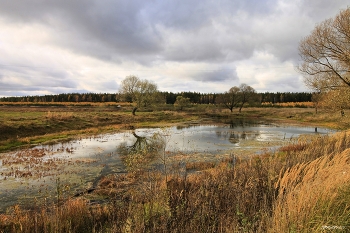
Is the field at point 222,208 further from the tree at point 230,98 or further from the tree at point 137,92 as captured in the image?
the tree at point 230,98

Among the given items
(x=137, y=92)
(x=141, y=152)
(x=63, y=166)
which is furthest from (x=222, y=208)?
(x=137, y=92)

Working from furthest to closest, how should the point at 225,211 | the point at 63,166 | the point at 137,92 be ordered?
1. the point at 137,92
2. the point at 63,166
3. the point at 225,211

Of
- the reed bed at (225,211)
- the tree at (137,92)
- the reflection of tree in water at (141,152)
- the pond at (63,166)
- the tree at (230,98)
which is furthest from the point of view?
the tree at (230,98)

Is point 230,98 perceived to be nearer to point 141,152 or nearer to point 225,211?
point 141,152

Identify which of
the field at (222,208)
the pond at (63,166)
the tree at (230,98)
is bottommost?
the pond at (63,166)

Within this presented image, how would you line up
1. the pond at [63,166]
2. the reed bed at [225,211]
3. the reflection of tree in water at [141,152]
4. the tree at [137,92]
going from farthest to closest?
the tree at [137,92]
the reflection of tree in water at [141,152]
the pond at [63,166]
the reed bed at [225,211]

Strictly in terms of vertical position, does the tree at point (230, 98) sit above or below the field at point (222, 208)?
above

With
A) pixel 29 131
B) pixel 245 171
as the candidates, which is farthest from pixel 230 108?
pixel 245 171

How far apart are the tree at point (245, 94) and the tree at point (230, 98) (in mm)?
1600

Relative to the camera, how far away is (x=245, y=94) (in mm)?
80500

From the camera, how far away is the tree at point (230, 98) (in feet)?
264

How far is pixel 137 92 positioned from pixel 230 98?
3748cm

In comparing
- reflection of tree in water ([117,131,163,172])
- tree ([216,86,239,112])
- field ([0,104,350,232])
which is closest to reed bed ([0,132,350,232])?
field ([0,104,350,232])

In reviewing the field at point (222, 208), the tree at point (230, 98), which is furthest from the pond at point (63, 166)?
the tree at point (230, 98)
